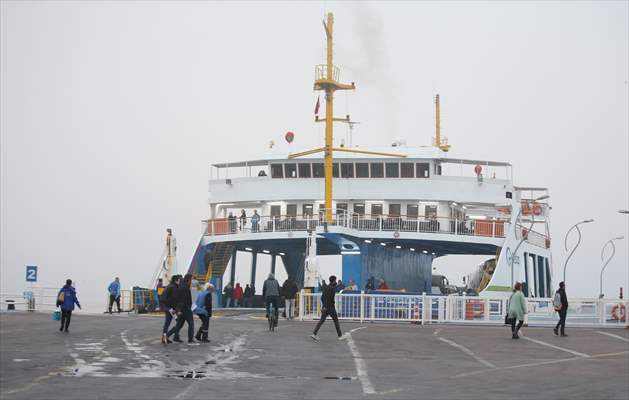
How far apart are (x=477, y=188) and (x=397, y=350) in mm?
25713

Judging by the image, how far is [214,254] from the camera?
45688mm

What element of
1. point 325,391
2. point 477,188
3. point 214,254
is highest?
point 477,188

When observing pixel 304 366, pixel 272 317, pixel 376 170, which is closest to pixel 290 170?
pixel 376 170

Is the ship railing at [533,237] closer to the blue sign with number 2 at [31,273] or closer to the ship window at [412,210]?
the ship window at [412,210]

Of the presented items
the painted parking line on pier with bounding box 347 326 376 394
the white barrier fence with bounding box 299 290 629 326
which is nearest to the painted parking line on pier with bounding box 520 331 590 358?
the painted parking line on pier with bounding box 347 326 376 394

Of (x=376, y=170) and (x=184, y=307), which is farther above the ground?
(x=376, y=170)

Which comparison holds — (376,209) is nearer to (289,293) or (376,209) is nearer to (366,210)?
(366,210)

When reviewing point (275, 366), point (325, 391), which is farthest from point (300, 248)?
point (325, 391)

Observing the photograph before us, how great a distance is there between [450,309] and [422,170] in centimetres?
1244

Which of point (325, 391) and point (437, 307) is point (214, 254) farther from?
point (325, 391)

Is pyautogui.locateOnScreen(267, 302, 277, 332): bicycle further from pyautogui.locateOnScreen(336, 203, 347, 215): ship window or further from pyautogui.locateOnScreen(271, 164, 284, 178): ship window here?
pyautogui.locateOnScreen(271, 164, 284, 178): ship window

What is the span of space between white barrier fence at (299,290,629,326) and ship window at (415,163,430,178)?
11.8m

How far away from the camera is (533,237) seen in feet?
160

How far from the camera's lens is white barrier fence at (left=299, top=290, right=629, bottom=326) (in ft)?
112
